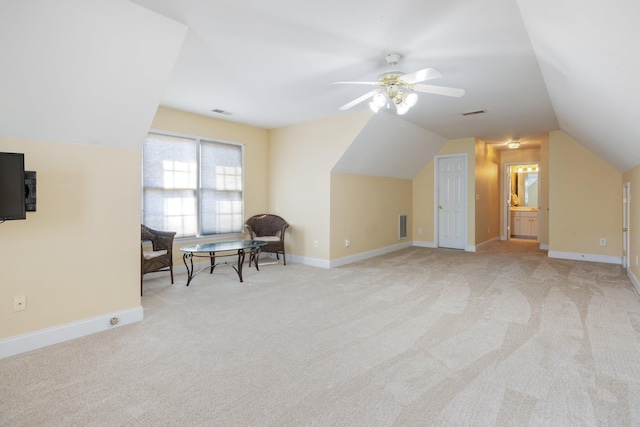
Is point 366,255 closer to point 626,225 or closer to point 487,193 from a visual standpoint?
point 487,193

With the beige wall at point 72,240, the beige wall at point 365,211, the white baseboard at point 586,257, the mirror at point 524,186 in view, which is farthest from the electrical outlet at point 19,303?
the mirror at point 524,186

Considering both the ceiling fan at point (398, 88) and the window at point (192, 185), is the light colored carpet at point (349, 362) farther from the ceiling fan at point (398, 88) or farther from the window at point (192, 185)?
the ceiling fan at point (398, 88)

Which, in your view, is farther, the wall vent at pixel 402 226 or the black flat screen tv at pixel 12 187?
the wall vent at pixel 402 226

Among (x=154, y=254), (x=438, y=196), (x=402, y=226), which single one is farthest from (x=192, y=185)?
(x=438, y=196)

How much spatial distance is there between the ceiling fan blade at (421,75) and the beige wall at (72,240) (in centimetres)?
259

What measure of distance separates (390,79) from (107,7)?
2.23 m

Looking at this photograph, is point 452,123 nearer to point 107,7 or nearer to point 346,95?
point 346,95

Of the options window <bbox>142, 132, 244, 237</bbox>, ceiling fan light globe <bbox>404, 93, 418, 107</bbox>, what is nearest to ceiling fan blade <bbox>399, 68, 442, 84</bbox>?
ceiling fan light globe <bbox>404, 93, 418, 107</bbox>

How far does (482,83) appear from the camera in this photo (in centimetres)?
372

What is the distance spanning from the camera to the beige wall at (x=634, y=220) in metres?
3.98

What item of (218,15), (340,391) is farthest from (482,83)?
(340,391)

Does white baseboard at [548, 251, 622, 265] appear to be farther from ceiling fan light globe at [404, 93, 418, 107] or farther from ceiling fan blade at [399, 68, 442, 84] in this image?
ceiling fan blade at [399, 68, 442, 84]

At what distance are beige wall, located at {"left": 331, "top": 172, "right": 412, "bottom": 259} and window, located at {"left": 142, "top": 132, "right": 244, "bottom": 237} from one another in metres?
1.74

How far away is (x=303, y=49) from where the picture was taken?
290 cm
